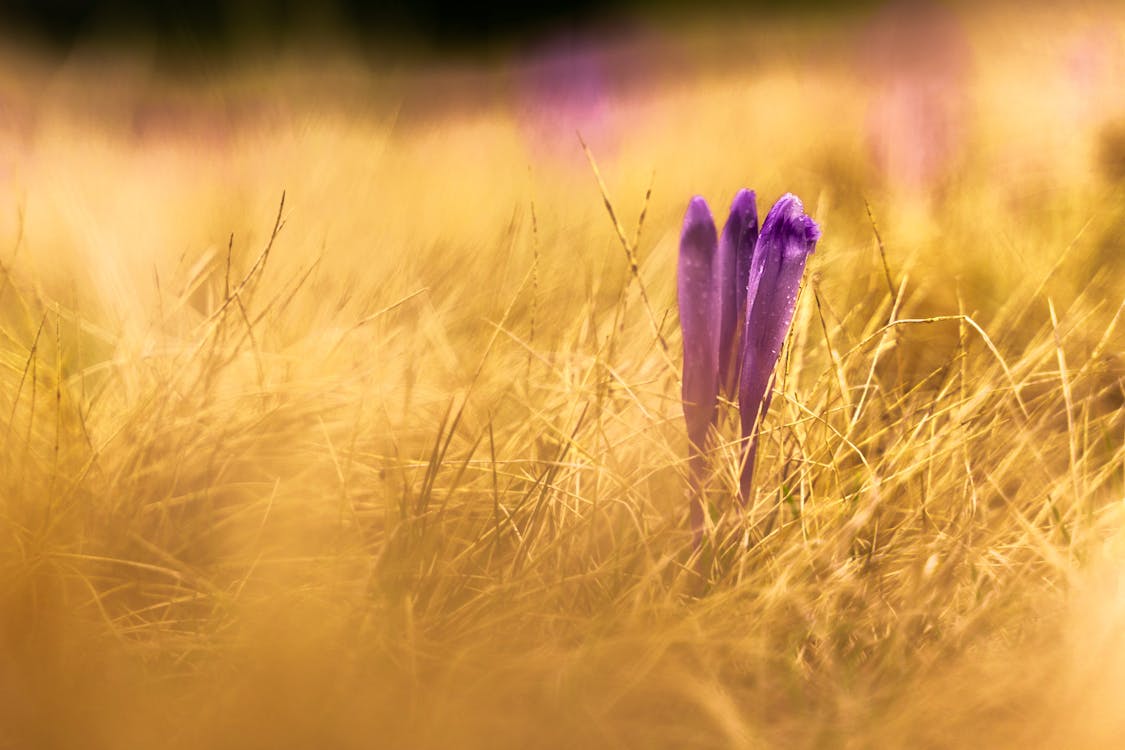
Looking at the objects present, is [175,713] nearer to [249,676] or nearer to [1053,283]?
[249,676]

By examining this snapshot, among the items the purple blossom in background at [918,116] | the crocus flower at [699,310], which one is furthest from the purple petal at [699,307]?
the purple blossom in background at [918,116]

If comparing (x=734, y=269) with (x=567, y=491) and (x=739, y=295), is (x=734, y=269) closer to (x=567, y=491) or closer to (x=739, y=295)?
(x=739, y=295)

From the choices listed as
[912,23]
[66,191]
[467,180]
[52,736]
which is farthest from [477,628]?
[912,23]

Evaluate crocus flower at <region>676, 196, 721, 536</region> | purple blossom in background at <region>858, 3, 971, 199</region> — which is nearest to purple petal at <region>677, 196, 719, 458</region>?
crocus flower at <region>676, 196, 721, 536</region>

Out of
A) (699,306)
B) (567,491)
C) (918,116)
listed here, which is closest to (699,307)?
(699,306)

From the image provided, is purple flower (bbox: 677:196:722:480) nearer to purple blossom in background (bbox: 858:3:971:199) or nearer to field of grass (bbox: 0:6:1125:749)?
field of grass (bbox: 0:6:1125:749)
